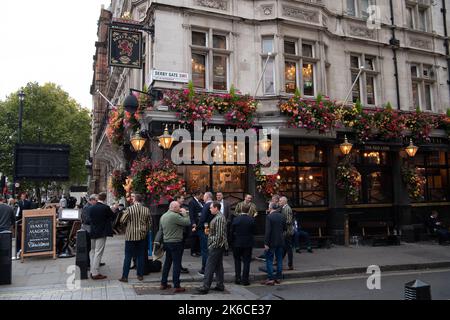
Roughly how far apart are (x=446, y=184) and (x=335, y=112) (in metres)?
8.06

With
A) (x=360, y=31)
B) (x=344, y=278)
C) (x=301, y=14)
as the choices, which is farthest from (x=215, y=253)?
(x=360, y=31)

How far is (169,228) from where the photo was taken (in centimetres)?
819

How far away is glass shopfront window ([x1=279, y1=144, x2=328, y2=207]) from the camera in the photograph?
14.3 m

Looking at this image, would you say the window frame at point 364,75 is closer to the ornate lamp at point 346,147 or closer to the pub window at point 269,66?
the ornate lamp at point 346,147

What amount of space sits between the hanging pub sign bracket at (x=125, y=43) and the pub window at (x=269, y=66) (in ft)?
13.6

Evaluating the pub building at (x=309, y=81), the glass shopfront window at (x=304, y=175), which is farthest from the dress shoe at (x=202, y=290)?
the glass shopfront window at (x=304, y=175)

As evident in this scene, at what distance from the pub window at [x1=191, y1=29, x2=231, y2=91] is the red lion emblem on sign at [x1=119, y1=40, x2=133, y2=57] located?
2069mm

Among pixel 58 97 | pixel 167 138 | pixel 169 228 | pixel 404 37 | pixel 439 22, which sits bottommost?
pixel 169 228

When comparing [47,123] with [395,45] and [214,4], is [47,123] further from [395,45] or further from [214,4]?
[395,45]

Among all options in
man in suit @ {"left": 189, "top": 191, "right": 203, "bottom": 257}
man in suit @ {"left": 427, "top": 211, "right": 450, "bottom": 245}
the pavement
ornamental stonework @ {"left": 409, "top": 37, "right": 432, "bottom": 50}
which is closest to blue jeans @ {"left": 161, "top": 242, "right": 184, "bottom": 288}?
the pavement

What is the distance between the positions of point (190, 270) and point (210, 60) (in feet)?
23.8

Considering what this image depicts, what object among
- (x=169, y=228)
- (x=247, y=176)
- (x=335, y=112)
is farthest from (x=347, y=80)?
(x=169, y=228)

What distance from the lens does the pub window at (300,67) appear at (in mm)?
14141
